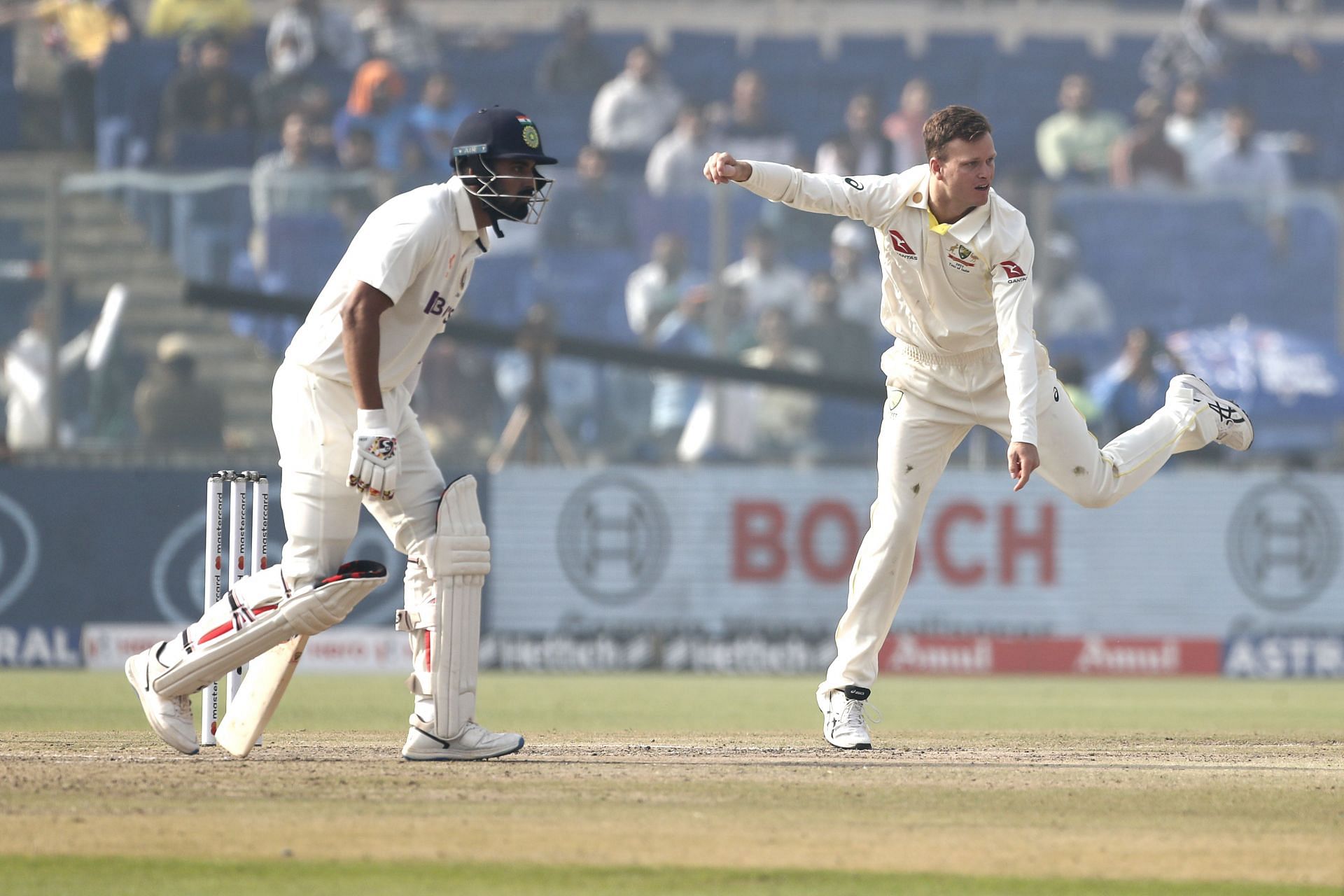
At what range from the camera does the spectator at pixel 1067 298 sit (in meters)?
13.9

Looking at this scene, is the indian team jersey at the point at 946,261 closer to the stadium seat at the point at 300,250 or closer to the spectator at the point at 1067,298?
the spectator at the point at 1067,298

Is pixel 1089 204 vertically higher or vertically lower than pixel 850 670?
higher

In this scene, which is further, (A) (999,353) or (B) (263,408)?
(B) (263,408)

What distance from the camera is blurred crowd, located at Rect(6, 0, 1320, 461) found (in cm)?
1338

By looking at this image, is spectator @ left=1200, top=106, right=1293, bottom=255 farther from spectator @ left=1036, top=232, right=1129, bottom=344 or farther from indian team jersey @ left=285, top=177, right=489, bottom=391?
indian team jersey @ left=285, top=177, right=489, bottom=391

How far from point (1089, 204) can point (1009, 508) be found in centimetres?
242

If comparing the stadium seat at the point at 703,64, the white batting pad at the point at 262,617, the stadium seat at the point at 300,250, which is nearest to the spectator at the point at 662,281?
the stadium seat at the point at 300,250

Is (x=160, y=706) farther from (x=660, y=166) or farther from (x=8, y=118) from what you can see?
(x=8, y=118)

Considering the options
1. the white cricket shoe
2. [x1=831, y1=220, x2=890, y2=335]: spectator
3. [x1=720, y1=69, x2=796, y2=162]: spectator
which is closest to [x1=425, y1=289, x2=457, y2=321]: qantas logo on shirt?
the white cricket shoe

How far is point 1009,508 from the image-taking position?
542 inches

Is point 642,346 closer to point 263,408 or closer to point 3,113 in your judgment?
point 263,408

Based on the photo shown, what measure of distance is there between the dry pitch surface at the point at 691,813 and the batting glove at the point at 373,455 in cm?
92

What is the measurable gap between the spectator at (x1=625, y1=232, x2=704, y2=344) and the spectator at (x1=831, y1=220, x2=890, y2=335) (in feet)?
3.65

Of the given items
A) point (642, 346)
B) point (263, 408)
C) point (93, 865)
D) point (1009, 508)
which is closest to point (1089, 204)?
point (1009, 508)
